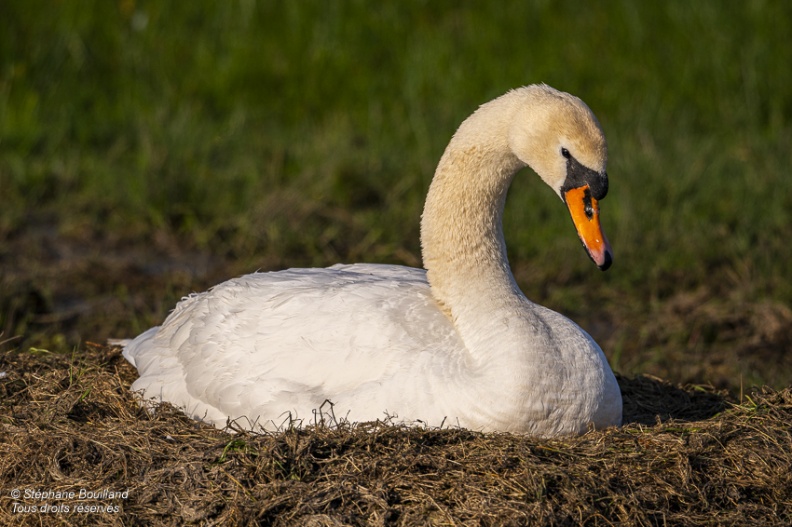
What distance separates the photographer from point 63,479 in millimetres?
4445

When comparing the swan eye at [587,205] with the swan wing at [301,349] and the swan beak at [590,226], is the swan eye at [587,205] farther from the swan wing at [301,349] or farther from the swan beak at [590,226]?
the swan wing at [301,349]

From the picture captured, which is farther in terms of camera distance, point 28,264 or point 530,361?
point 28,264

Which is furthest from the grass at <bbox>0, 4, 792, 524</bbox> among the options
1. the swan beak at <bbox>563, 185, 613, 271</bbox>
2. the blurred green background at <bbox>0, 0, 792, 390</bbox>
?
the swan beak at <bbox>563, 185, 613, 271</bbox>

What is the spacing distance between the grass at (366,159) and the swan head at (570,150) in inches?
34.0

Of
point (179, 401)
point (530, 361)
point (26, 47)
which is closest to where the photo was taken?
point (530, 361)

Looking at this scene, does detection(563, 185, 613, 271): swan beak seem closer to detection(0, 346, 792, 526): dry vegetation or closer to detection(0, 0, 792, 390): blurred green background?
detection(0, 346, 792, 526): dry vegetation

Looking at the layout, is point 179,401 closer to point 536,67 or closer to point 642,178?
point 642,178

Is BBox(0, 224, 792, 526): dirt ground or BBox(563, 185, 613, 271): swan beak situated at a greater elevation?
BBox(563, 185, 613, 271): swan beak

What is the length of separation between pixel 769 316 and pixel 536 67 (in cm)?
423

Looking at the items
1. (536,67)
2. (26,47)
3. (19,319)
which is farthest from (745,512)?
(26,47)

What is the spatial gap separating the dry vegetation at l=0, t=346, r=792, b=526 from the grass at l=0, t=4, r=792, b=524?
0.07 metres

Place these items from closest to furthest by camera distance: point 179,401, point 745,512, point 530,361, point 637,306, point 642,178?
1. point 745,512
2. point 530,361
3. point 179,401
4. point 637,306
5. point 642,178

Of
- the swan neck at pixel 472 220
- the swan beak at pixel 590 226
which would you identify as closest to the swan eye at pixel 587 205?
the swan beak at pixel 590 226

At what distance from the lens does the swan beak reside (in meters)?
4.83
